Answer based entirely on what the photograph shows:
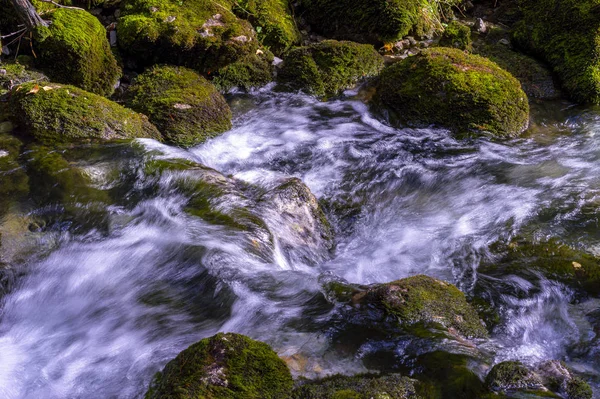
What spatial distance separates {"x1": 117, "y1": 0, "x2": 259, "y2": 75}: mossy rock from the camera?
6625 mm

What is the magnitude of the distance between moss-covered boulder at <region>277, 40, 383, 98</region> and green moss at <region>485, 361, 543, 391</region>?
A: 15.7 ft

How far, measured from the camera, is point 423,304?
3562mm

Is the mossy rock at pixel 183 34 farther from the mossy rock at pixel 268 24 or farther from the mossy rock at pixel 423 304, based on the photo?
the mossy rock at pixel 423 304

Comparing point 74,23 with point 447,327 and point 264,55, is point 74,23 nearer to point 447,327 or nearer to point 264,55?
point 264,55

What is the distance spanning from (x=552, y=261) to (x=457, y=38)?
4594mm

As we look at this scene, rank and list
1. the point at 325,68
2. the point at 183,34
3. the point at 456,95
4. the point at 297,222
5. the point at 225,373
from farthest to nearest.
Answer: the point at 325,68, the point at 183,34, the point at 456,95, the point at 297,222, the point at 225,373

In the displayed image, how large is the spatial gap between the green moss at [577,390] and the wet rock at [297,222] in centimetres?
216

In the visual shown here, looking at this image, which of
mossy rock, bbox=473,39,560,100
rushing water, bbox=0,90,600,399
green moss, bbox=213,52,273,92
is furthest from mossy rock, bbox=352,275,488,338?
mossy rock, bbox=473,39,560,100

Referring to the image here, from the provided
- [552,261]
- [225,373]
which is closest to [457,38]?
[552,261]

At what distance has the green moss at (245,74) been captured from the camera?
7023mm

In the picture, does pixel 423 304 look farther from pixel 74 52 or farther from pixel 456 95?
pixel 74 52

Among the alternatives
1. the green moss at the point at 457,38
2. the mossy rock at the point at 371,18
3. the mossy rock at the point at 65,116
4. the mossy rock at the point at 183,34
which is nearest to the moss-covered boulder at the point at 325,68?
the mossy rock at the point at 183,34

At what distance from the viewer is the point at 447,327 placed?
11.5ft

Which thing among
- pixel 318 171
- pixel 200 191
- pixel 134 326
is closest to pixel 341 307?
pixel 134 326
